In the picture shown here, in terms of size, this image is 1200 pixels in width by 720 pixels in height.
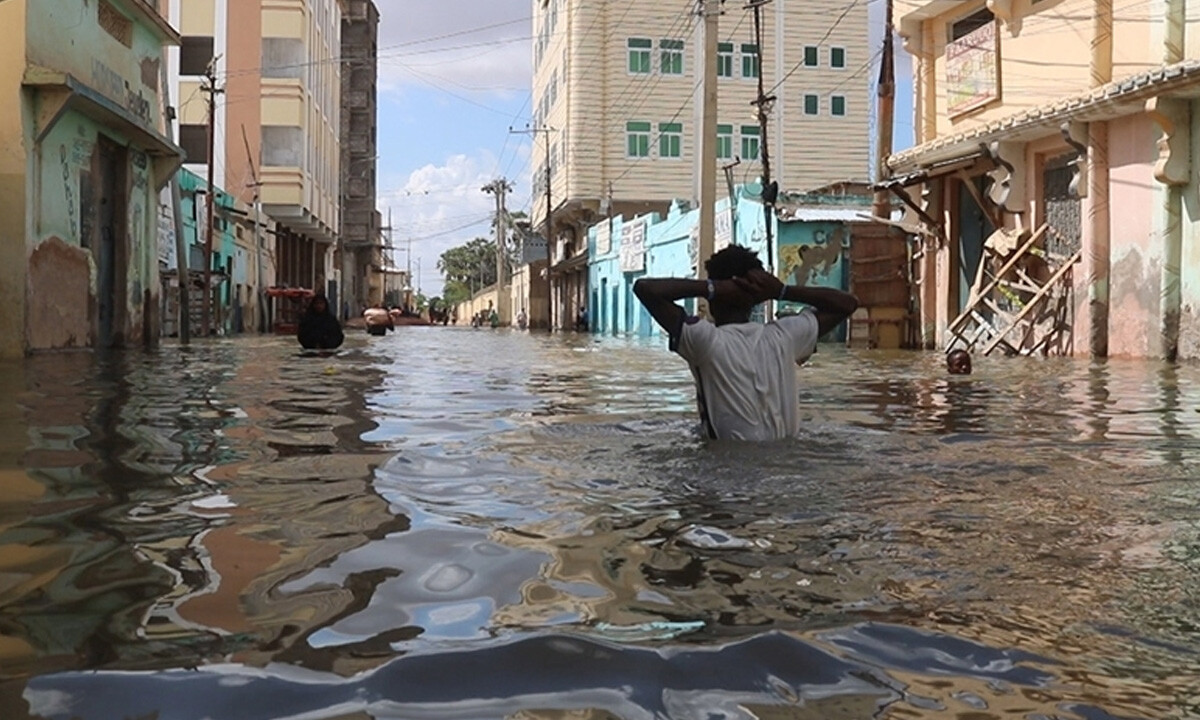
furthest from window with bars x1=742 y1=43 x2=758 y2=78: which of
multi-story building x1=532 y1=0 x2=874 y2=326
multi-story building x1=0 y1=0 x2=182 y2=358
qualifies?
multi-story building x1=0 y1=0 x2=182 y2=358

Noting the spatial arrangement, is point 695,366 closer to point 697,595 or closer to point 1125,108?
point 697,595

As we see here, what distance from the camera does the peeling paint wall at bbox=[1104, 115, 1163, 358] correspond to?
16.5 meters

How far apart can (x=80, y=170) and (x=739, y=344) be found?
48.5 feet

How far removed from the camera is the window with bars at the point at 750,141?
145 ft

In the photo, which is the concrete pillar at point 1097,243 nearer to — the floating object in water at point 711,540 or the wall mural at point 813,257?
the wall mural at point 813,257

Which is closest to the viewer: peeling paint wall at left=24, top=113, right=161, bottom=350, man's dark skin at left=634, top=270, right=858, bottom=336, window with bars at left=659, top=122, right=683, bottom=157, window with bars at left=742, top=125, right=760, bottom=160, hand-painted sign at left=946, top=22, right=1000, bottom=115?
man's dark skin at left=634, top=270, right=858, bottom=336

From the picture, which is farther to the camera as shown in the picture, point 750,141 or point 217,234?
point 750,141

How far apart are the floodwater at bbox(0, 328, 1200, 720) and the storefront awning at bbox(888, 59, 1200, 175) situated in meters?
9.77

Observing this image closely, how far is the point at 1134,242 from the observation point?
16906 millimetres

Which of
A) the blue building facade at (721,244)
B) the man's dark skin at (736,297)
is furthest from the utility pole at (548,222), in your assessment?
the man's dark skin at (736,297)

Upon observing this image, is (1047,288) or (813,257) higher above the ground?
(813,257)

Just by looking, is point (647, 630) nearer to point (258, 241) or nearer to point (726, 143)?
point (258, 241)

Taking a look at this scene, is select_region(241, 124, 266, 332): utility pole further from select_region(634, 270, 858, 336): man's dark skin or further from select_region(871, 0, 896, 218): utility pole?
select_region(634, 270, 858, 336): man's dark skin

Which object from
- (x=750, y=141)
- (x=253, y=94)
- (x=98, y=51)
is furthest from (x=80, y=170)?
(x=750, y=141)
